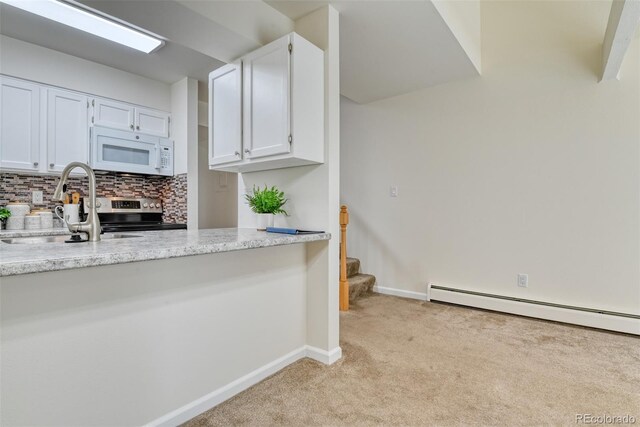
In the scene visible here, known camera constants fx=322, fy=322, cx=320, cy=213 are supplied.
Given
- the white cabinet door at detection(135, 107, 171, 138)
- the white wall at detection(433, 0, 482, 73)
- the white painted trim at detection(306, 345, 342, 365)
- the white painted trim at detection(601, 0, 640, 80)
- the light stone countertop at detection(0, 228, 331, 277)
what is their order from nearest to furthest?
the light stone countertop at detection(0, 228, 331, 277)
the white painted trim at detection(601, 0, 640, 80)
the white painted trim at detection(306, 345, 342, 365)
the white wall at detection(433, 0, 482, 73)
the white cabinet door at detection(135, 107, 171, 138)

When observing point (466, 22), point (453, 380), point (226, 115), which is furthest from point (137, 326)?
point (466, 22)

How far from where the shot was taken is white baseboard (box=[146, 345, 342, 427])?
148cm

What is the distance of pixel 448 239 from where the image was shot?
339 centimetres

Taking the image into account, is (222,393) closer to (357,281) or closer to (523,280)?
(357,281)

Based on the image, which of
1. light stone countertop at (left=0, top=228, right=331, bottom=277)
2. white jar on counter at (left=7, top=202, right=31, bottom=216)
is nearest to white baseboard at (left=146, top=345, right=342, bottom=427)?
light stone countertop at (left=0, top=228, right=331, bottom=277)

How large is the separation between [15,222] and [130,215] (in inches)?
38.9

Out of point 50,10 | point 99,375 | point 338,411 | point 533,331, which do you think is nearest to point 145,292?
point 99,375

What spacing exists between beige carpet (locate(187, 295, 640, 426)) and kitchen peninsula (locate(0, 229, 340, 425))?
189mm

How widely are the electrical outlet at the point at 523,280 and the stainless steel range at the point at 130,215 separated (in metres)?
3.56

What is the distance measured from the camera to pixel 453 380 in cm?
187

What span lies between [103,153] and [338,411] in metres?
3.40

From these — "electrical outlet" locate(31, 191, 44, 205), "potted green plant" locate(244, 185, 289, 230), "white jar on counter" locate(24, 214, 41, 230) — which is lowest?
"white jar on counter" locate(24, 214, 41, 230)

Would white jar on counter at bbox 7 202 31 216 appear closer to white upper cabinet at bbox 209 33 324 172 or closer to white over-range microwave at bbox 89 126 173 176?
white over-range microwave at bbox 89 126 173 176

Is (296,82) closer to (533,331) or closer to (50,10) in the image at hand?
(50,10)
